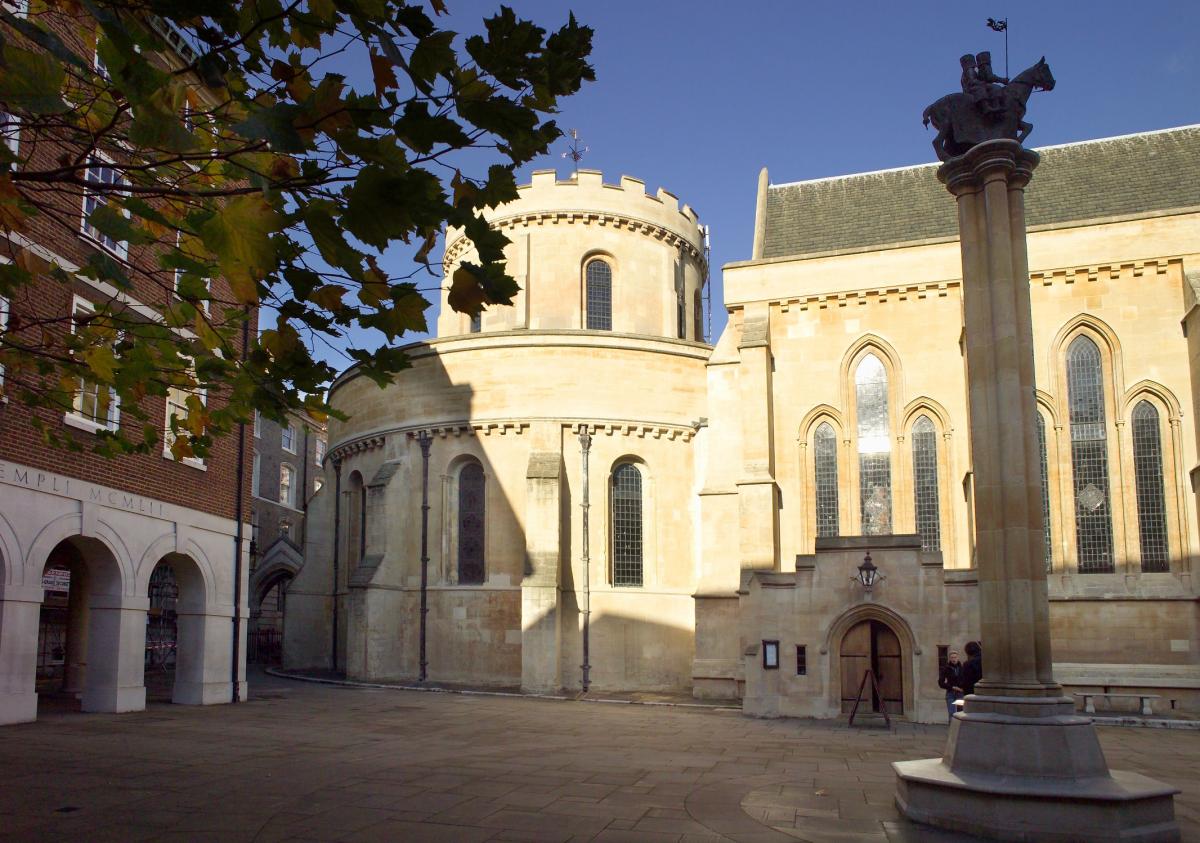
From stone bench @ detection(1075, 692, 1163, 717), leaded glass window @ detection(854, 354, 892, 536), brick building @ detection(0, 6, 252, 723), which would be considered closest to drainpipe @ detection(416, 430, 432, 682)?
brick building @ detection(0, 6, 252, 723)

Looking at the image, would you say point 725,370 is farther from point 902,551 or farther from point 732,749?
point 732,749

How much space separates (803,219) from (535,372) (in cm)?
969

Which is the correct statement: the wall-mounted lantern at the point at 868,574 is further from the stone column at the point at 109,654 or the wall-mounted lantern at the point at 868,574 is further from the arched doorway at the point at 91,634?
the arched doorway at the point at 91,634

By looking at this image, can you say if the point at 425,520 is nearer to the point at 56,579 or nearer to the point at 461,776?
the point at 56,579

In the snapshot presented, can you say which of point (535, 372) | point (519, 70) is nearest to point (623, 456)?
point (535, 372)

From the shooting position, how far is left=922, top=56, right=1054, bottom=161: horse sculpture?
11984 millimetres

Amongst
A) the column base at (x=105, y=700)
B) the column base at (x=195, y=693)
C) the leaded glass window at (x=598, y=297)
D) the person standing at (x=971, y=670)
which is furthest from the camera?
the leaded glass window at (x=598, y=297)

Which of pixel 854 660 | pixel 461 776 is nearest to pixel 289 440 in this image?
pixel 854 660

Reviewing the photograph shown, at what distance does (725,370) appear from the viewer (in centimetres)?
2891

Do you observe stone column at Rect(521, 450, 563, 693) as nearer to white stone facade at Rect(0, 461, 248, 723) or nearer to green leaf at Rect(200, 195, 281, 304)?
white stone facade at Rect(0, 461, 248, 723)

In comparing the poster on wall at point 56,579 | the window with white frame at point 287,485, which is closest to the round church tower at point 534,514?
the poster on wall at point 56,579

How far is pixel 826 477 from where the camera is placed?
91.0 ft

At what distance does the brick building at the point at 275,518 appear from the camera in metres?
43.7

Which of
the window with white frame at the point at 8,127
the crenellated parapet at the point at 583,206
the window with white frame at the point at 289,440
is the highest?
the crenellated parapet at the point at 583,206
